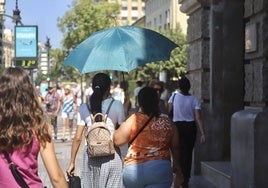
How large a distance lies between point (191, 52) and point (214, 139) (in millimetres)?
2198

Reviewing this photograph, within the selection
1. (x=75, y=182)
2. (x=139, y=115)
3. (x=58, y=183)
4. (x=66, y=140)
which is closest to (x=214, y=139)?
(x=139, y=115)

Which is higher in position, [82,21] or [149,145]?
[82,21]

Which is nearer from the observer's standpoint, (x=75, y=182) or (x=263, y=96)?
(x=75, y=182)

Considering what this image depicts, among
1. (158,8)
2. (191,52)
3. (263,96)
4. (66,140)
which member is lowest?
(66,140)

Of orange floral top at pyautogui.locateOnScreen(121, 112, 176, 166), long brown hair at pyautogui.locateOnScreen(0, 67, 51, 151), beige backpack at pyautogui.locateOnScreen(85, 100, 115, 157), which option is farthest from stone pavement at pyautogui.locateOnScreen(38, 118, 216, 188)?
long brown hair at pyautogui.locateOnScreen(0, 67, 51, 151)

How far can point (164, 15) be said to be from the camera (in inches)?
3282

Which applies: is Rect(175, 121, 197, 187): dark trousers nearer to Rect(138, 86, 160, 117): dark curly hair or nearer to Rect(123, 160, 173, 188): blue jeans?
Rect(138, 86, 160, 117): dark curly hair

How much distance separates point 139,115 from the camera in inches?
236

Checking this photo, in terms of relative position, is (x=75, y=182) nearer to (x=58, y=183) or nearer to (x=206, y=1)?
(x=58, y=183)

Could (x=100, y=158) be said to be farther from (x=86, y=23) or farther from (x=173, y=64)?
(x=86, y=23)

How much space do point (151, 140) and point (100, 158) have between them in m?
0.63

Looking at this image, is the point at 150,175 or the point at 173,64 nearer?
the point at 150,175

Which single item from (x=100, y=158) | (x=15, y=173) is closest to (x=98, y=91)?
(x=100, y=158)

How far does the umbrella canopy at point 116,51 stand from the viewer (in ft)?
24.2
